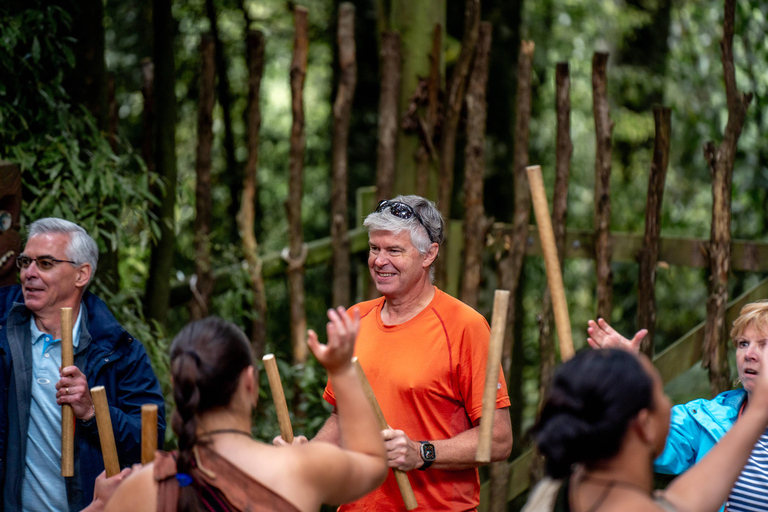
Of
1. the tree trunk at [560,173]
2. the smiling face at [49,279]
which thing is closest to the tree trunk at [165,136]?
the smiling face at [49,279]

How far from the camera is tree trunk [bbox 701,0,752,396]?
3361 mm

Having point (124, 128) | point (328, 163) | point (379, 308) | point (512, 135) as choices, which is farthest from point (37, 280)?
point (328, 163)

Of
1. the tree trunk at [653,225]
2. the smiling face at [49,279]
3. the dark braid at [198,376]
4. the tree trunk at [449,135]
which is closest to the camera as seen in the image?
the dark braid at [198,376]

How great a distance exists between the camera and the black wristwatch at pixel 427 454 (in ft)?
7.24

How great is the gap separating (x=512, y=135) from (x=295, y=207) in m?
2.06

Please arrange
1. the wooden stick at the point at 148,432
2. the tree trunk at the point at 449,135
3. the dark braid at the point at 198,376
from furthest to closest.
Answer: the tree trunk at the point at 449,135 → the wooden stick at the point at 148,432 → the dark braid at the point at 198,376

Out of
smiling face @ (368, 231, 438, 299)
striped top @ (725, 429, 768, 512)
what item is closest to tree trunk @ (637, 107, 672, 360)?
striped top @ (725, 429, 768, 512)

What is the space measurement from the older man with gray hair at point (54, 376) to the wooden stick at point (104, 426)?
1.31 feet

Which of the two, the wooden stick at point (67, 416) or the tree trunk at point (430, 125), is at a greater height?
the tree trunk at point (430, 125)

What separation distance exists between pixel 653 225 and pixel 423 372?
66.8 inches

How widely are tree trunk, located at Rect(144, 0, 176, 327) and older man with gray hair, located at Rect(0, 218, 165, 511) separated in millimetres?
1578

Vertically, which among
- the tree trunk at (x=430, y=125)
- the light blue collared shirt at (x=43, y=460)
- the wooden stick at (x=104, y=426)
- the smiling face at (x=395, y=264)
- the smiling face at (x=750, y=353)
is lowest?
the light blue collared shirt at (x=43, y=460)

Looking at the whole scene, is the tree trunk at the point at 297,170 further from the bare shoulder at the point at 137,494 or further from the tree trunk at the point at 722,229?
the bare shoulder at the point at 137,494

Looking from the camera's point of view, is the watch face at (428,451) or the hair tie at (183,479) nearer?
the hair tie at (183,479)
